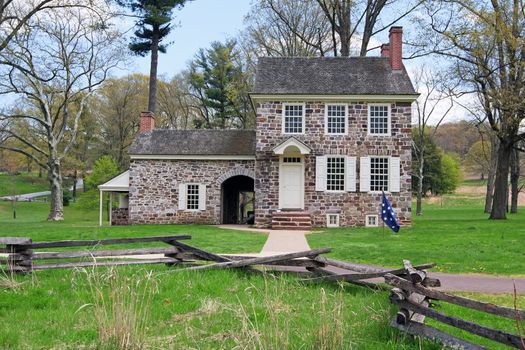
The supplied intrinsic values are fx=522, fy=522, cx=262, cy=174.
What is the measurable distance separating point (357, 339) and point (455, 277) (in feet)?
17.6

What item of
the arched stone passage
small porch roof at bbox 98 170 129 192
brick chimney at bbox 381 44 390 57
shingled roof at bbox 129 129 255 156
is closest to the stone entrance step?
the arched stone passage

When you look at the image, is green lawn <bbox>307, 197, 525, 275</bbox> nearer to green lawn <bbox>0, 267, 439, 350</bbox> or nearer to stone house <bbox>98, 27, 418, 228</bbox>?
green lawn <bbox>0, 267, 439, 350</bbox>

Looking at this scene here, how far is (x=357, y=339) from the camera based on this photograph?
521 centimetres

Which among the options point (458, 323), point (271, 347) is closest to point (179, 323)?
point (271, 347)

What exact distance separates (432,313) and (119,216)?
23.8m

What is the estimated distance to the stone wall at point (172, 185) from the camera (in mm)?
25578

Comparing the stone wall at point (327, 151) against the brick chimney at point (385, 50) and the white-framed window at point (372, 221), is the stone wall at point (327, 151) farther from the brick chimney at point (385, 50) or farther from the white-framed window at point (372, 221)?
the brick chimney at point (385, 50)

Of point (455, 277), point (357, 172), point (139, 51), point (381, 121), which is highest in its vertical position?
point (139, 51)

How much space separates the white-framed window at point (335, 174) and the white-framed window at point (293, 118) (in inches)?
79.9

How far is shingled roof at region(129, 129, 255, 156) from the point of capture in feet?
84.2

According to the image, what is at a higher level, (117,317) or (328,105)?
(328,105)

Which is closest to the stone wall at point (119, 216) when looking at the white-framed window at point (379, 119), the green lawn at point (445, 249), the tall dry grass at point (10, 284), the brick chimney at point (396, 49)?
the green lawn at point (445, 249)

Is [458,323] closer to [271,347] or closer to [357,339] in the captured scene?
[357,339]

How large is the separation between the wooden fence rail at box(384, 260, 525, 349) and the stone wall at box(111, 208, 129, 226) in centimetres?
2272
